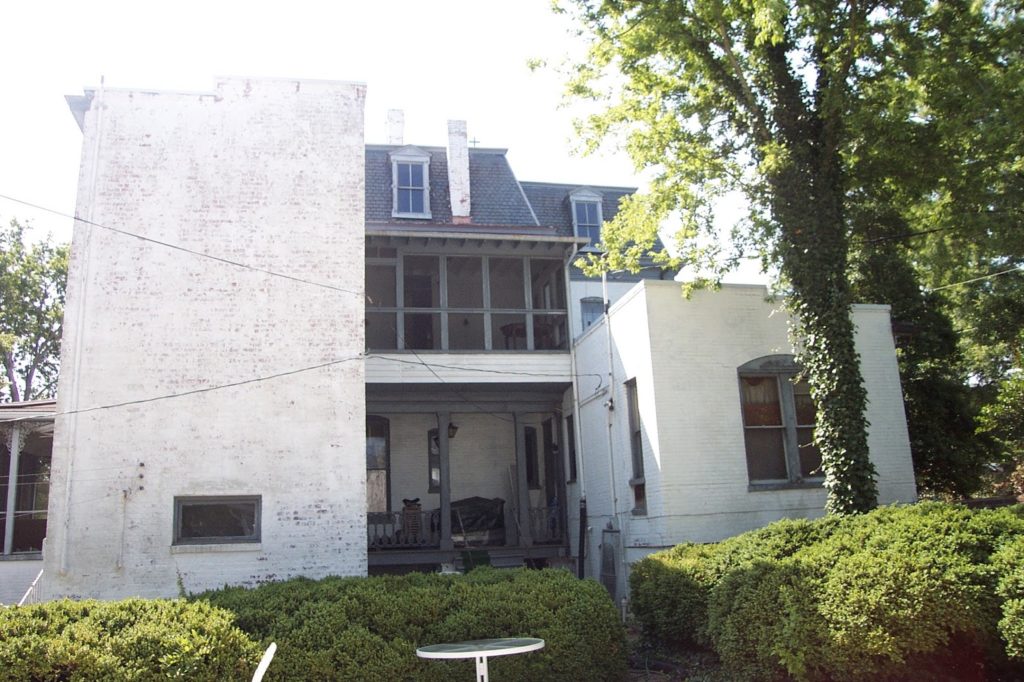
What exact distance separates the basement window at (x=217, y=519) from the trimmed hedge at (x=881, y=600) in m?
6.86

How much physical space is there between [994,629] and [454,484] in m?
12.5

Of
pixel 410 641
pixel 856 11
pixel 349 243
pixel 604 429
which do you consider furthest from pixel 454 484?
pixel 856 11

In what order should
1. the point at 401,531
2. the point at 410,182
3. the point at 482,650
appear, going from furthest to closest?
the point at 410,182
the point at 401,531
the point at 482,650

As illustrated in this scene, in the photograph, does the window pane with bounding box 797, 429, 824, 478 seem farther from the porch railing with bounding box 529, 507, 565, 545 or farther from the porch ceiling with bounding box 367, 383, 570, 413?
the porch railing with bounding box 529, 507, 565, 545

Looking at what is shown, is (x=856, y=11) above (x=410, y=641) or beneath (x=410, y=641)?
above

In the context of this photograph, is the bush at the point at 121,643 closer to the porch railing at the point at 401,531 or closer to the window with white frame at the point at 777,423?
the porch railing at the point at 401,531

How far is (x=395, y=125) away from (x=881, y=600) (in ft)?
59.9

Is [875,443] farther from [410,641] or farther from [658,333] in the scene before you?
[410,641]

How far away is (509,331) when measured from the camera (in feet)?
59.7

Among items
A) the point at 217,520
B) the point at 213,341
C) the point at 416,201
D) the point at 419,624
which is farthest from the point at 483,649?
the point at 416,201

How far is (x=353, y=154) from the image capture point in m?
14.1

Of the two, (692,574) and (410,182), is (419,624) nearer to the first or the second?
(692,574)

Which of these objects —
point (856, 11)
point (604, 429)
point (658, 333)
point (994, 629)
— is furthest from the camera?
point (604, 429)

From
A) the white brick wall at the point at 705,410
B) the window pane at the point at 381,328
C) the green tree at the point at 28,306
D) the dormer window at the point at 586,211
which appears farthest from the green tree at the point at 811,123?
the green tree at the point at 28,306
